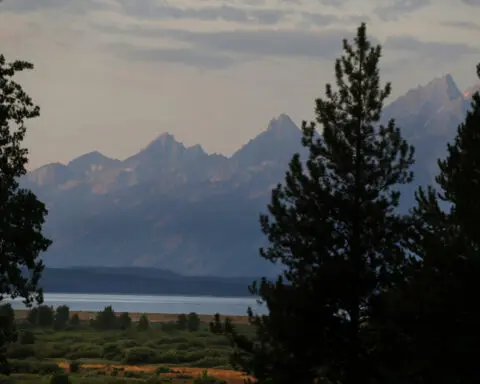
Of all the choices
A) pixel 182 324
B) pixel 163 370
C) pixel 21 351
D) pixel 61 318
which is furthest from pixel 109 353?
pixel 182 324

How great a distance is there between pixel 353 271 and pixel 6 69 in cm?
1326

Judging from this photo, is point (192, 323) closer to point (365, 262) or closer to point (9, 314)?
point (9, 314)

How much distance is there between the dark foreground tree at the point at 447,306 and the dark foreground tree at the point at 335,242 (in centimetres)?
147

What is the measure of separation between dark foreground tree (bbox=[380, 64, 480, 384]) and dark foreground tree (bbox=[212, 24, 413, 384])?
147 cm

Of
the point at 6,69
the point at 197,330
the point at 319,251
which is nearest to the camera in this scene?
the point at 319,251

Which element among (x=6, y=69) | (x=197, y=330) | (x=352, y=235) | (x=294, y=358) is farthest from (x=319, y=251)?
(x=197, y=330)

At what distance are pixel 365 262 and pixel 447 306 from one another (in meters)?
3.23

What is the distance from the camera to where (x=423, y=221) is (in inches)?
1273

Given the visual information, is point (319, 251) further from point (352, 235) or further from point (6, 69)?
point (6, 69)

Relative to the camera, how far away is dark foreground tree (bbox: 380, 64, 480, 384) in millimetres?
28625

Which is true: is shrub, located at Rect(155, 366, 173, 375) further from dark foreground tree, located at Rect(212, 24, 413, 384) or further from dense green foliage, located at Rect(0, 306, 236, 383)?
dark foreground tree, located at Rect(212, 24, 413, 384)

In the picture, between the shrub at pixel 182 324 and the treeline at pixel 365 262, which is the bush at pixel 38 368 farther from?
the shrub at pixel 182 324

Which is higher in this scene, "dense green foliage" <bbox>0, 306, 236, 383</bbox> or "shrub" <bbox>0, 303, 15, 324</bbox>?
"shrub" <bbox>0, 303, 15, 324</bbox>

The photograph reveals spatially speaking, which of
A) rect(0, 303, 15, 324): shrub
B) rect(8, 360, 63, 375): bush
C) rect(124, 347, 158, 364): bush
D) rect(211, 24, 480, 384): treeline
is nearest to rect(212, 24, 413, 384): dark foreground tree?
rect(211, 24, 480, 384): treeline
